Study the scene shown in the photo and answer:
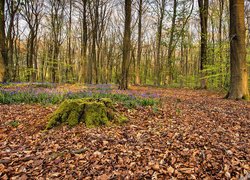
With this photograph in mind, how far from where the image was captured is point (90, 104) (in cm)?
433

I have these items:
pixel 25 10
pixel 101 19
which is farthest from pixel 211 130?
pixel 25 10

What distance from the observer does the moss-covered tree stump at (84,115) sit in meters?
4.15

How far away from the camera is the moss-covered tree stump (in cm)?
415

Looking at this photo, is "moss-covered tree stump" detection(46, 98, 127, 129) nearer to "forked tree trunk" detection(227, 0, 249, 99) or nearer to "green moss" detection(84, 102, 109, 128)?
"green moss" detection(84, 102, 109, 128)

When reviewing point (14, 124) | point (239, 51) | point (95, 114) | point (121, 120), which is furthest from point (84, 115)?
point (239, 51)

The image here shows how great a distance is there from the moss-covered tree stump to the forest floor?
24cm

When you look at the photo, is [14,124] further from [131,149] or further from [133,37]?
[133,37]

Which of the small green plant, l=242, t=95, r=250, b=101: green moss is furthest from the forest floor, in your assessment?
l=242, t=95, r=250, b=101: green moss

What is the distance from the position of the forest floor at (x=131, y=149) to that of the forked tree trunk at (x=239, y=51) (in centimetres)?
345

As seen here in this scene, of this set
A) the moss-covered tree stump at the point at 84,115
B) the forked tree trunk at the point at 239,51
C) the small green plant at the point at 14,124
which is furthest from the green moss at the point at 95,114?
the forked tree trunk at the point at 239,51

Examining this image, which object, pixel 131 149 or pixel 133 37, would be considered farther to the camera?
pixel 133 37

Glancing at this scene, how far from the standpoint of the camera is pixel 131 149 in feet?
10.1

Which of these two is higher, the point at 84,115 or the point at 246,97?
the point at 246,97

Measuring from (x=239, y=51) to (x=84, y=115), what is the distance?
7327 mm
